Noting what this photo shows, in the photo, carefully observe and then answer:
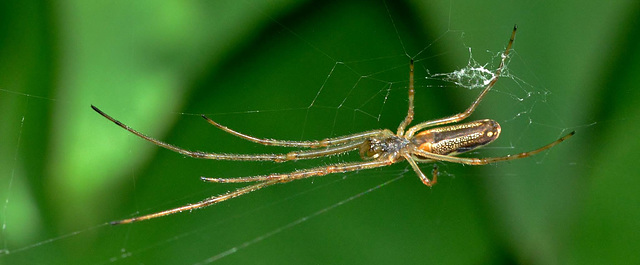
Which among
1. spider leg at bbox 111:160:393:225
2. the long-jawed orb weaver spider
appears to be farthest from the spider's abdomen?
spider leg at bbox 111:160:393:225

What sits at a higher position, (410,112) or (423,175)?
(410,112)

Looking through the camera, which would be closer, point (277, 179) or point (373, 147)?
point (277, 179)

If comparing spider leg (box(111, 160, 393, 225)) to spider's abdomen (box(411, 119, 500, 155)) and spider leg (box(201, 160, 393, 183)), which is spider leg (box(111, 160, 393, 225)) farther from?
spider's abdomen (box(411, 119, 500, 155))

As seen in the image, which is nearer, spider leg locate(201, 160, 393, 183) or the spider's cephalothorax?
spider leg locate(201, 160, 393, 183)

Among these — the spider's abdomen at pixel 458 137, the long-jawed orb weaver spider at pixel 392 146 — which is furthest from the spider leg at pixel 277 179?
the spider's abdomen at pixel 458 137

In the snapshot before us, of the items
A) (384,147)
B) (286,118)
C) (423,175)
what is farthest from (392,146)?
(286,118)

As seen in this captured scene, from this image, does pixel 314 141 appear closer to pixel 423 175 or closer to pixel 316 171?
pixel 316 171
